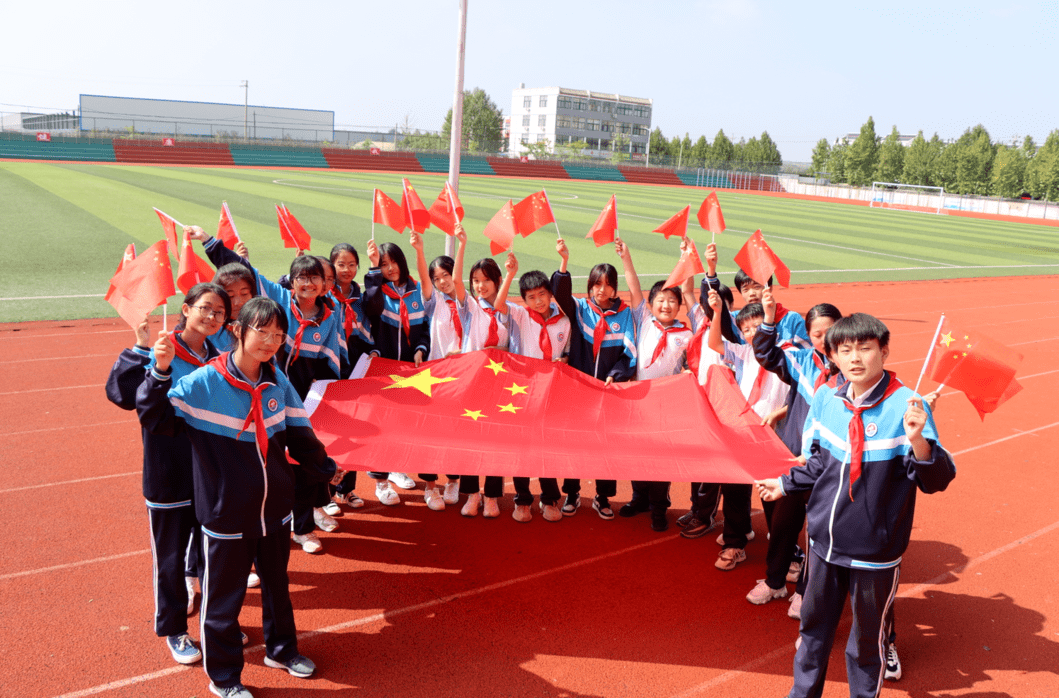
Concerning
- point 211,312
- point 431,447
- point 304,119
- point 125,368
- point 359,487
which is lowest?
point 359,487

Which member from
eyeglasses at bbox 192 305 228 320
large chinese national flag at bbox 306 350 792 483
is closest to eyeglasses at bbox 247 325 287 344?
eyeglasses at bbox 192 305 228 320

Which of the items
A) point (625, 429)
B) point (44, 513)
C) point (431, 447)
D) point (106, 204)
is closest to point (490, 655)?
point (431, 447)

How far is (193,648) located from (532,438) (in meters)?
2.38

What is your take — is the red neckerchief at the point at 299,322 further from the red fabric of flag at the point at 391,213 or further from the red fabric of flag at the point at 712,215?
the red fabric of flag at the point at 712,215

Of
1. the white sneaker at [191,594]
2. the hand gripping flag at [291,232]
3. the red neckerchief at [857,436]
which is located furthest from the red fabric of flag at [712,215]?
the white sneaker at [191,594]

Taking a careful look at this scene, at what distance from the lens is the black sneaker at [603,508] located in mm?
6207

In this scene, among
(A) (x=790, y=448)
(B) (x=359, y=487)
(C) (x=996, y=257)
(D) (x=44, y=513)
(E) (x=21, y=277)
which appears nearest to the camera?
(A) (x=790, y=448)

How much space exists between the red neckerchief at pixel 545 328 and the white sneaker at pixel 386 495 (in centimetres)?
177

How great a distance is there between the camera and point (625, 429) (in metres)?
5.30

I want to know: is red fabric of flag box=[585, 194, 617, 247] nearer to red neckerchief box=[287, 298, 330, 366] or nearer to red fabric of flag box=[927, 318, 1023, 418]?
red neckerchief box=[287, 298, 330, 366]

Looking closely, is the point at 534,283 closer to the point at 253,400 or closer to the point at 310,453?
the point at 310,453

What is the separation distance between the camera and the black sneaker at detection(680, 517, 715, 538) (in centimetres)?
589

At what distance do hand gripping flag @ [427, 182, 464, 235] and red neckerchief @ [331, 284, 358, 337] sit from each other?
1.13 meters

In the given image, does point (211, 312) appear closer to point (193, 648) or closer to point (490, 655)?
point (193, 648)
